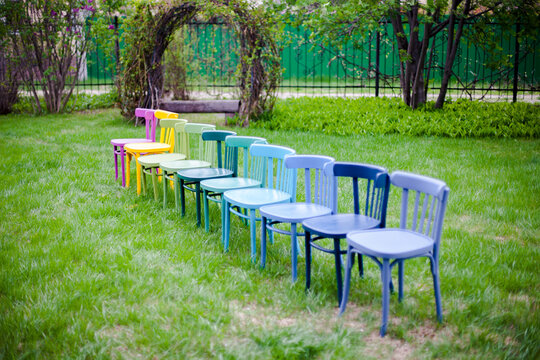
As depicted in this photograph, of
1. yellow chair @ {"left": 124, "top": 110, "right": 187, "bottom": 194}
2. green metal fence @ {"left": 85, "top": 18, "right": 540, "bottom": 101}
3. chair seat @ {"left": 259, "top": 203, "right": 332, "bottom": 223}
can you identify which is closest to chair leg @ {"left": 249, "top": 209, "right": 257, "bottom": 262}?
chair seat @ {"left": 259, "top": 203, "right": 332, "bottom": 223}

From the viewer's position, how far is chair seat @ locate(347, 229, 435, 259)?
276cm

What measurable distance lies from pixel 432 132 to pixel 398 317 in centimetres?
635

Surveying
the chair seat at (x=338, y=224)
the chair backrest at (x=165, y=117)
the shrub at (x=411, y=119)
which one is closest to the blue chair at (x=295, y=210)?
the chair seat at (x=338, y=224)

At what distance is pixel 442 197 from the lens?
2.84 m

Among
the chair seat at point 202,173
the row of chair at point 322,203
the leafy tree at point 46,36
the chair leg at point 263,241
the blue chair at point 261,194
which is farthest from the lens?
the leafy tree at point 46,36

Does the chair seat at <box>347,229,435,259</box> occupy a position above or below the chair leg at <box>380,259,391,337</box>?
above

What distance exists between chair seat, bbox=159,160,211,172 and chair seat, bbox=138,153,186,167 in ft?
0.48

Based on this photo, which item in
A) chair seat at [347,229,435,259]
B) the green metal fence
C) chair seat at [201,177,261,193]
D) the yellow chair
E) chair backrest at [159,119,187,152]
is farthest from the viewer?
the green metal fence

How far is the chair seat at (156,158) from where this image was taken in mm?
5438

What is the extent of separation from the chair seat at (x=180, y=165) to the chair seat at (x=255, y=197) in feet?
3.60

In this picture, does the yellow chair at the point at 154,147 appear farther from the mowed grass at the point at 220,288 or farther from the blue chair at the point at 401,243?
the blue chair at the point at 401,243

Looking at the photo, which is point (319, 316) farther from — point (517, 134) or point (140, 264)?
point (517, 134)

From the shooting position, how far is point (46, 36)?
459 inches

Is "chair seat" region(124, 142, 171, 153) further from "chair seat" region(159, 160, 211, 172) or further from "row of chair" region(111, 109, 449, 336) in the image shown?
"chair seat" region(159, 160, 211, 172)
